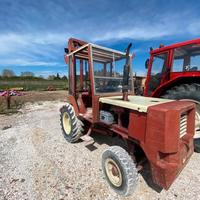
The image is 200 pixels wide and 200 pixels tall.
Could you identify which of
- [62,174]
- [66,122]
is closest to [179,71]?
[66,122]

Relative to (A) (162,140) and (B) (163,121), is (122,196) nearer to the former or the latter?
(A) (162,140)

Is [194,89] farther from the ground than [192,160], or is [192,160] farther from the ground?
[194,89]

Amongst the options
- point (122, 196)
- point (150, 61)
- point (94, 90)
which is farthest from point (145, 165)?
point (150, 61)

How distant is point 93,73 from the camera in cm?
277

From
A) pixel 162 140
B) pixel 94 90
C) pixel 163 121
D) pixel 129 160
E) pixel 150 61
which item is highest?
pixel 150 61

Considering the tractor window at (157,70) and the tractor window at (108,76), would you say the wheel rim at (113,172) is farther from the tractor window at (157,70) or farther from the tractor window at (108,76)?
the tractor window at (157,70)

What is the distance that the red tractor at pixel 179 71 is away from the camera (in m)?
3.06

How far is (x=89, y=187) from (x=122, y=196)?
1.67ft

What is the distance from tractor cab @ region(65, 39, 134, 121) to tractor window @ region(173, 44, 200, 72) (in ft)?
4.11

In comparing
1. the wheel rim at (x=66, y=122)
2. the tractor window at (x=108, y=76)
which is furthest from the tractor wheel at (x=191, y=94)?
the wheel rim at (x=66, y=122)

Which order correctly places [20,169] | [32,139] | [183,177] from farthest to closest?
[32,139]
[20,169]
[183,177]

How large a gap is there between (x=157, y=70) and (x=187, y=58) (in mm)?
802

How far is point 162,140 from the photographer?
160 centimetres

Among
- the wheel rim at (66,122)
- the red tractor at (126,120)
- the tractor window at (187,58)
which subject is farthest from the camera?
the wheel rim at (66,122)
